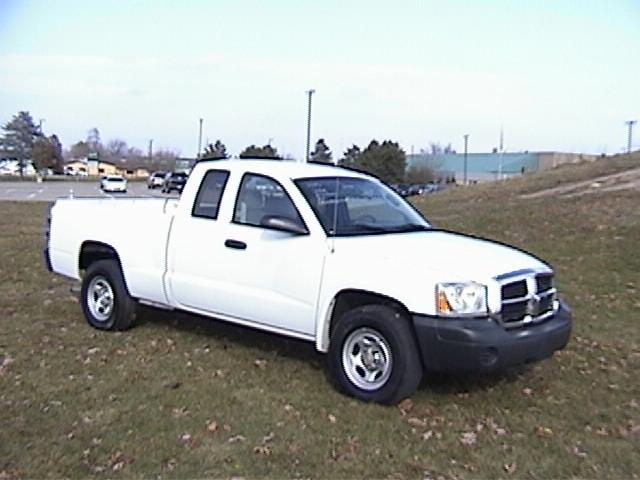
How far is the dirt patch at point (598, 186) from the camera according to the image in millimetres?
21281

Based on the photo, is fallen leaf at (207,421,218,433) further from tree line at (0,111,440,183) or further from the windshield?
tree line at (0,111,440,183)

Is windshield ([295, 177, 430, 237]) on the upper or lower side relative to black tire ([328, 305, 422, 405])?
upper

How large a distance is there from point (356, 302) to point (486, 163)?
90.6 meters

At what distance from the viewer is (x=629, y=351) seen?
7246 millimetres

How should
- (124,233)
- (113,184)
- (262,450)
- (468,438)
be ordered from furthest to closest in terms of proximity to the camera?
→ (113,184) → (124,233) → (468,438) → (262,450)

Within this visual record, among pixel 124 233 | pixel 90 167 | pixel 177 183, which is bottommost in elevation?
pixel 124 233

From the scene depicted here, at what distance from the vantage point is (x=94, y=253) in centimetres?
797

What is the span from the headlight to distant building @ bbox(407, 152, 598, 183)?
7141 cm

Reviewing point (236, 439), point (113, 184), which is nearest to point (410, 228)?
point (236, 439)

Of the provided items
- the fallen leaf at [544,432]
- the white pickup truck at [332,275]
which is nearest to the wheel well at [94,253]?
the white pickup truck at [332,275]

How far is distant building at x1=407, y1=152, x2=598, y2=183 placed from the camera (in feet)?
269

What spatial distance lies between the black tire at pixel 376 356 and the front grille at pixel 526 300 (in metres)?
0.68

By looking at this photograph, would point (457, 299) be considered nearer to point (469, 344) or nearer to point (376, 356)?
point (469, 344)

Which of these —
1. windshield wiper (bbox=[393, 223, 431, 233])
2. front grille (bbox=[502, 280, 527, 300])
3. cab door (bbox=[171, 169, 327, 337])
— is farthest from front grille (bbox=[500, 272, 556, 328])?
cab door (bbox=[171, 169, 327, 337])
